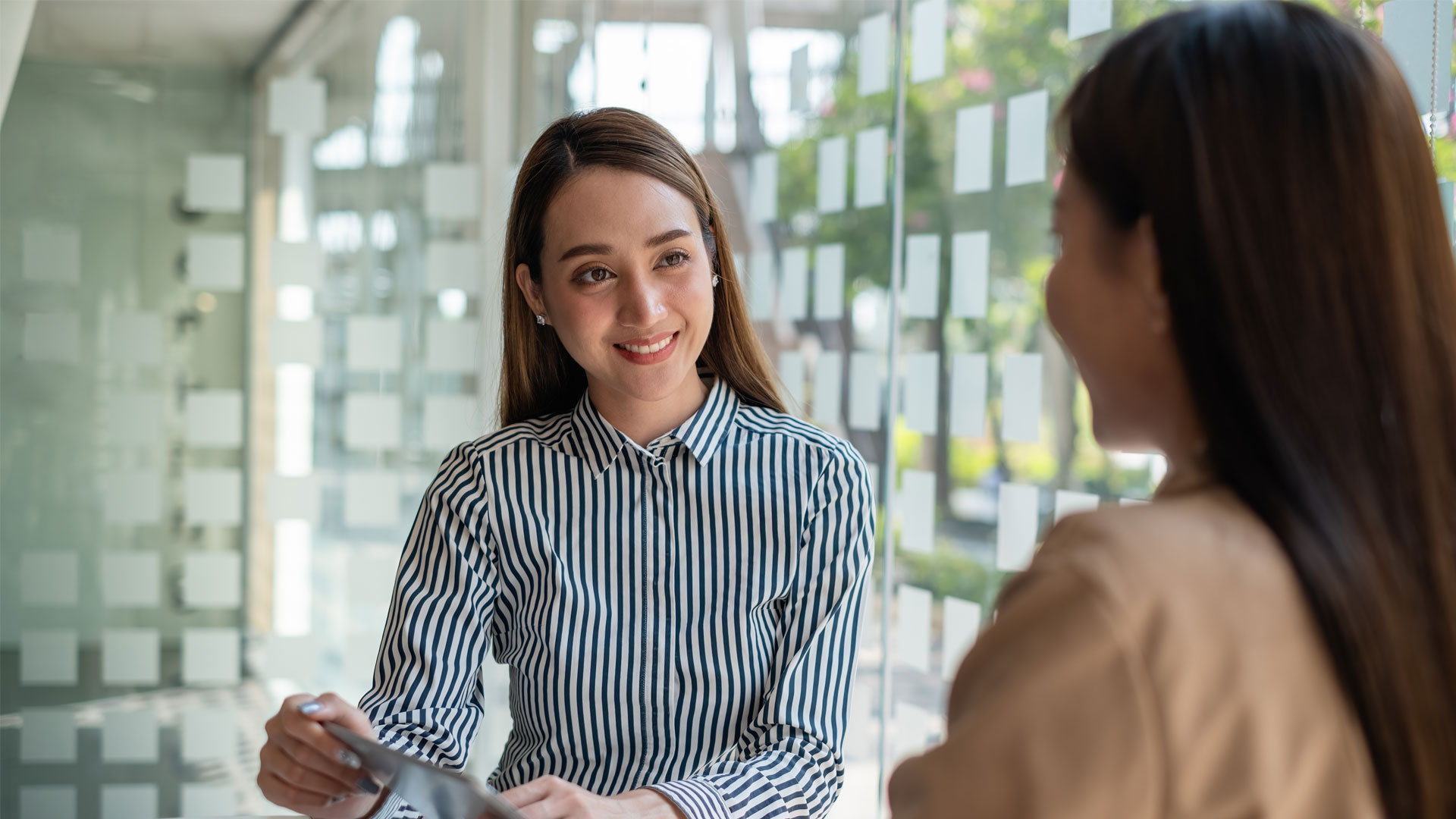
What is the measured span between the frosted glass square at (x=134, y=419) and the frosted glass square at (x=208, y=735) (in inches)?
29.6

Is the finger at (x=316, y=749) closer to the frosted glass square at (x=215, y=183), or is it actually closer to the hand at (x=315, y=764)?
the hand at (x=315, y=764)

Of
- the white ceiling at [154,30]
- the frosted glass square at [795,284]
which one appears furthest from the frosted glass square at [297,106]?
the frosted glass square at [795,284]

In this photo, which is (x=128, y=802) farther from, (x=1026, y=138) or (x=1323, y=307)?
(x=1323, y=307)

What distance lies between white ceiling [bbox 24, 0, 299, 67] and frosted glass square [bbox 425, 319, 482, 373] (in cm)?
90

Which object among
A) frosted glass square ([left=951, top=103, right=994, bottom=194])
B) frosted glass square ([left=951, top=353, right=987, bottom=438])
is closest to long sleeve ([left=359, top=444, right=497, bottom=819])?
frosted glass square ([left=951, top=353, right=987, bottom=438])

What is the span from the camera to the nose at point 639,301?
1.45m

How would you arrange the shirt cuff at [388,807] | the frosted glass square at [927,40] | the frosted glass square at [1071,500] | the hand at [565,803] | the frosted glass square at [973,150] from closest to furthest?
the hand at [565,803]
the shirt cuff at [388,807]
the frosted glass square at [1071,500]
the frosted glass square at [973,150]
the frosted glass square at [927,40]

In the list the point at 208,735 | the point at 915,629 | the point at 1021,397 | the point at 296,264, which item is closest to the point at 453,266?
the point at 296,264

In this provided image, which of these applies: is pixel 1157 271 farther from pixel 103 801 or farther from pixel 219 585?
pixel 103 801

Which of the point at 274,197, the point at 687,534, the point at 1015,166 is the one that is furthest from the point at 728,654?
the point at 274,197

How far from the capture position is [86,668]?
10.6ft

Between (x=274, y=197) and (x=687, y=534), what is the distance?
234cm

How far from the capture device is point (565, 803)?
1197mm

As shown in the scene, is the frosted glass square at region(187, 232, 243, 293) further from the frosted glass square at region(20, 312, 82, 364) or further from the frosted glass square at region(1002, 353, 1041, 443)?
the frosted glass square at region(1002, 353, 1041, 443)
